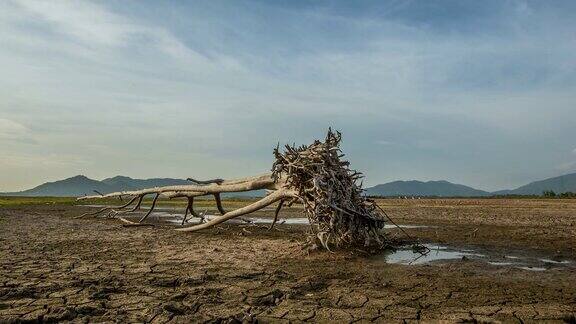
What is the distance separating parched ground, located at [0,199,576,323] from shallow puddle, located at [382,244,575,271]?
11.9 inches

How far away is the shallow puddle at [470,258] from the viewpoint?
7.44 meters

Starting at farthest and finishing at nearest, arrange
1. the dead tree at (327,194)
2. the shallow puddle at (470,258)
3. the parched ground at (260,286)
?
the dead tree at (327,194)
the shallow puddle at (470,258)
the parched ground at (260,286)

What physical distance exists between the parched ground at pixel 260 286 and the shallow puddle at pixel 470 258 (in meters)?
0.30

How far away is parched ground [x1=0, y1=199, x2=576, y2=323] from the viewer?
15.2 feet

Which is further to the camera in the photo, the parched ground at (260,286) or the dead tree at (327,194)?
the dead tree at (327,194)

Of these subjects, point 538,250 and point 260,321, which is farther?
point 538,250

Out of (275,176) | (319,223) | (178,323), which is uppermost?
(275,176)

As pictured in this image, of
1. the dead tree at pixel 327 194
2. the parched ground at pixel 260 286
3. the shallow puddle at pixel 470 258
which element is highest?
the dead tree at pixel 327 194

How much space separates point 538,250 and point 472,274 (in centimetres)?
350

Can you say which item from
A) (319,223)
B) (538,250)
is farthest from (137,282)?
(538,250)

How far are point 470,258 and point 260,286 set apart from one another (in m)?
4.29

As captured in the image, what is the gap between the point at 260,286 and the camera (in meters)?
5.87

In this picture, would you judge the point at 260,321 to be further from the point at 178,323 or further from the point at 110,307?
the point at 110,307

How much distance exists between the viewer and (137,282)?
610 centimetres
